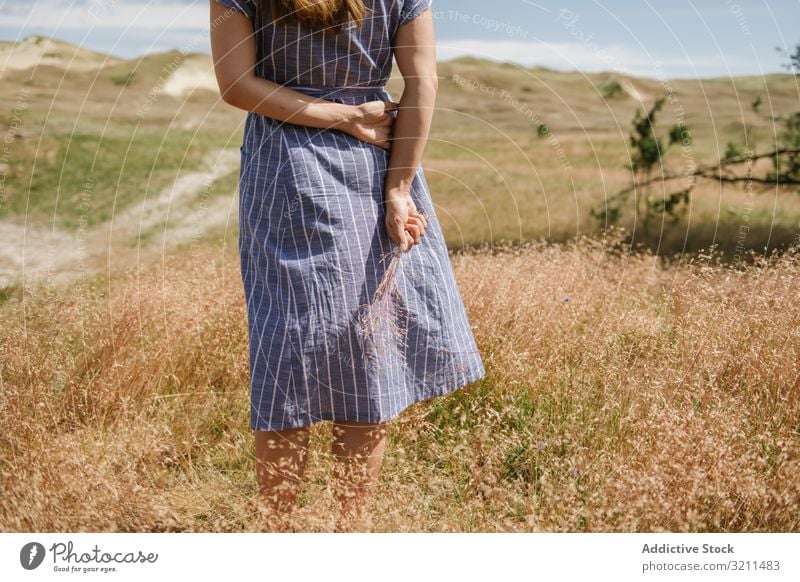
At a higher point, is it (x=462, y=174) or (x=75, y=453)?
(x=462, y=174)

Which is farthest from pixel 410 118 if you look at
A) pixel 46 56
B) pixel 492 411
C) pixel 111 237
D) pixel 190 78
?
pixel 190 78

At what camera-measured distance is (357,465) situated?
2186 mm

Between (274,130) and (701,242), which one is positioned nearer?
(274,130)

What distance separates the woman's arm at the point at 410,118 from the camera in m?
2.03

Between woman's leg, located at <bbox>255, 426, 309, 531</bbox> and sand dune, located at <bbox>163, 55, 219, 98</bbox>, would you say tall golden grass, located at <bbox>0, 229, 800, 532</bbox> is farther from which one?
sand dune, located at <bbox>163, 55, 219, 98</bbox>

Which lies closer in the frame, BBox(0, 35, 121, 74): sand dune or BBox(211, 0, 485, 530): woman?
BBox(211, 0, 485, 530): woman

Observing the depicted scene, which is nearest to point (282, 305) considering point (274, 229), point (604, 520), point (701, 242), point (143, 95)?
point (274, 229)

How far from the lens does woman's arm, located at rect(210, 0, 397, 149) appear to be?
191 centimetres

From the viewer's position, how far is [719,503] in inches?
87.9

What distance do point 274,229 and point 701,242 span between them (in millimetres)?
4047

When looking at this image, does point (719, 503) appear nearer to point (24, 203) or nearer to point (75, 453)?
point (75, 453)

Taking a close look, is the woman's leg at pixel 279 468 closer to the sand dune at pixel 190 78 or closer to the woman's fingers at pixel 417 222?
the woman's fingers at pixel 417 222
